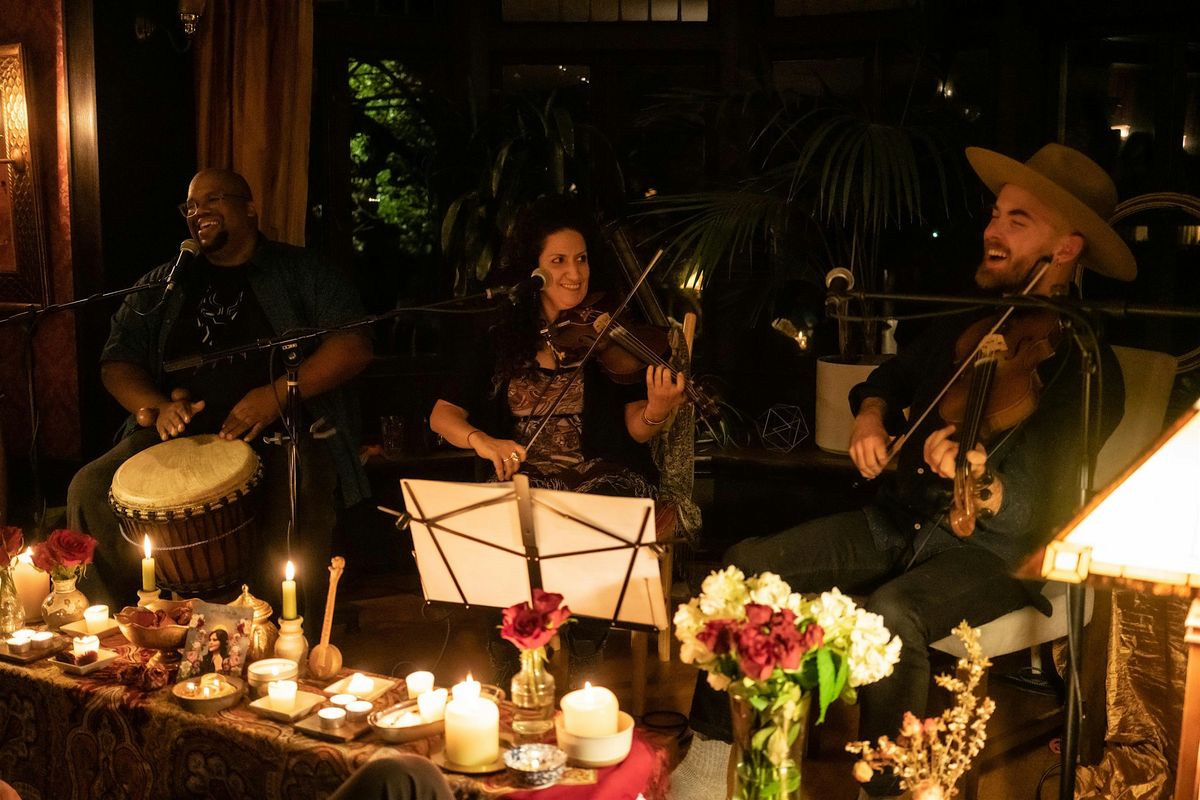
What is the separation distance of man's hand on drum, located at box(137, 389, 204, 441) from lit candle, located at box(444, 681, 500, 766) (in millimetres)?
1709

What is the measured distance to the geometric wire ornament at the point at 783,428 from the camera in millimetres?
4244

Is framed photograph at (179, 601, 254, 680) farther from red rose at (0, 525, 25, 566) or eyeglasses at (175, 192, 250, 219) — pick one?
eyeglasses at (175, 192, 250, 219)

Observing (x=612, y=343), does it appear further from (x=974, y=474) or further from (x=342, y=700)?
(x=342, y=700)

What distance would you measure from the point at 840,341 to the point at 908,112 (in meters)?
0.77

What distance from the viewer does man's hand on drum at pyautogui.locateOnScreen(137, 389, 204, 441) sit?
3.29m

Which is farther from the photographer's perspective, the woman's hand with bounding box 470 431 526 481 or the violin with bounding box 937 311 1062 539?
the woman's hand with bounding box 470 431 526 481

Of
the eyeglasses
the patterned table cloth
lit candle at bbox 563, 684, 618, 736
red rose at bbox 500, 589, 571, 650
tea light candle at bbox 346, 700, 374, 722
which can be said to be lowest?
the patterned table cloth

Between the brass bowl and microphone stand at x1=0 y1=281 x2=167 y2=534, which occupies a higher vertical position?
microphone stand at x1=0 y1=281 x2=167 y2=534

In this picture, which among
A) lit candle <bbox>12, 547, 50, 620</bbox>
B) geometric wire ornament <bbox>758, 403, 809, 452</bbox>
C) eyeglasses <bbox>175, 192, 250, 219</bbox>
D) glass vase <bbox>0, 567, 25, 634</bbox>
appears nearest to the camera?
glass vase <bbox>0, 567, 25, 634</bbox>

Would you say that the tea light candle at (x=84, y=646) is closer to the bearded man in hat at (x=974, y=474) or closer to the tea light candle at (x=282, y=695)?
the tea light candle at (x=282, y=695)

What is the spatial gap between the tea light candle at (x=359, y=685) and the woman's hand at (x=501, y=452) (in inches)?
28.6

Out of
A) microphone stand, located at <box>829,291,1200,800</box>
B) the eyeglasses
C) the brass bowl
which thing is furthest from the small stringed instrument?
the eyeglasses

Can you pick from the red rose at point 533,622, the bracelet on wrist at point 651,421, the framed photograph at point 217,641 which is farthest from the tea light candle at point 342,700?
the bracelet on wrist at point 651,421

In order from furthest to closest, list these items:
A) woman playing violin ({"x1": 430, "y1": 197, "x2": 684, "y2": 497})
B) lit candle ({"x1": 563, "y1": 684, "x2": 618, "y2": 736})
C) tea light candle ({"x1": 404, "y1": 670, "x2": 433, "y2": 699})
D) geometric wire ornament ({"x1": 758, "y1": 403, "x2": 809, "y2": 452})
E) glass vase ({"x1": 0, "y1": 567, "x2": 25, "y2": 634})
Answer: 1. geometric wire ornament ({"x1": 758, "y1": 403, "x2": 809, "y2": 452})
2. woman playing violin ({"x1": 430, "y1": 197, "x2": 684, "y2": 497})
3. glass vase ({"x1": 0, "y1": 567, "x2": 25, "y2": 634})
4. tea light candle ({"x1": 404, "y1": 670, "x2": 433, "y2": 699})
5. lit candle ({"x1": 563, "y1": 684, "x2": 618, "y2": 736})
